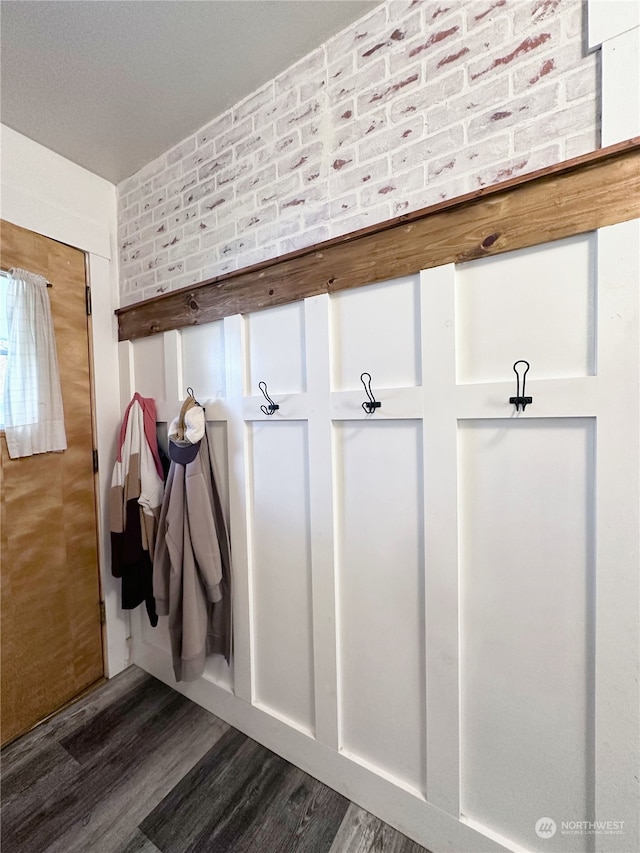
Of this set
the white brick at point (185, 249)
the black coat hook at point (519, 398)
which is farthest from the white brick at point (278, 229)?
the black coat hook at point (519, 398)

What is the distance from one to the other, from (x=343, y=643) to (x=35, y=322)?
1.90m

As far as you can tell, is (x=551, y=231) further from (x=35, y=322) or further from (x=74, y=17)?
(x=35, y=322)

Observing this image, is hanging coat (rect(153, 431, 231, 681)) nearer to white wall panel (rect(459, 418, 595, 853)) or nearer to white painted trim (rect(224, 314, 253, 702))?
white painted trim (rect(224, 314, 253, 702))

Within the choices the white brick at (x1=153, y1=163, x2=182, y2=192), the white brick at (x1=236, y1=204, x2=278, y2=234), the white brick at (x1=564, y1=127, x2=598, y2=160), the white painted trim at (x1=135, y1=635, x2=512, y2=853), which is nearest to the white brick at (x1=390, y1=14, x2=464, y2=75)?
the white brick at (x1=564, y1=127, x2=598, y2=160)

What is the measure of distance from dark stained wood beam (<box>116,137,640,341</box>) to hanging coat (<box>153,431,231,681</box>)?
711 millimetres

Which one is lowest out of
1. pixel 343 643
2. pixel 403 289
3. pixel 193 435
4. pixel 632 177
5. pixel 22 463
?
pixel 343 643

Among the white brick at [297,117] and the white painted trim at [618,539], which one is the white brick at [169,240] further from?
the white painted trim at [618,539]

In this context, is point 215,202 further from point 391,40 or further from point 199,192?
point 391,40

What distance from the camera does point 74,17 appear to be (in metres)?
1.11

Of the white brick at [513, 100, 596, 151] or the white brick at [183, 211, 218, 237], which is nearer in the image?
the white brick at [513, 100, 596, 151]

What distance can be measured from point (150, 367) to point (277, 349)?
835 millimetres

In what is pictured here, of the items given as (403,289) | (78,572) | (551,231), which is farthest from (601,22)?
(78,572)

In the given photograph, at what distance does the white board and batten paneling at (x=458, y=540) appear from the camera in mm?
854

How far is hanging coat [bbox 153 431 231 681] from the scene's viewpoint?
140cm
